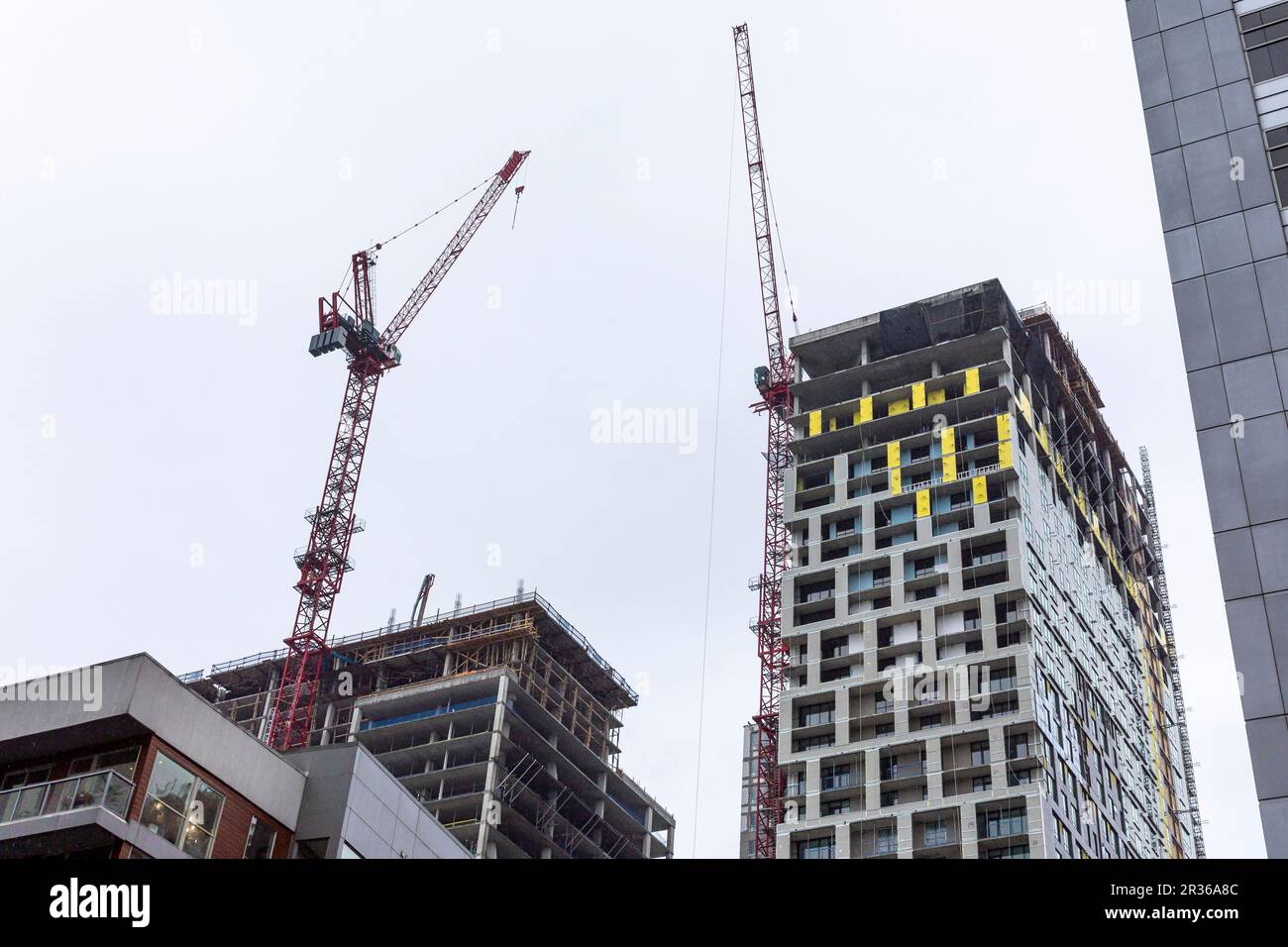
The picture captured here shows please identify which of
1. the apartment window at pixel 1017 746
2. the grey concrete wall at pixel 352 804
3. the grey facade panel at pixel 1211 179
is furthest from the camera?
the apartment window at pixel 1017 746

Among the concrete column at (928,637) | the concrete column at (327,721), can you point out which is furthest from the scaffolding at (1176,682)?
the concrete column at (327,721)

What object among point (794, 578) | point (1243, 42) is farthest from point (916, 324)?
point (1243, 42)

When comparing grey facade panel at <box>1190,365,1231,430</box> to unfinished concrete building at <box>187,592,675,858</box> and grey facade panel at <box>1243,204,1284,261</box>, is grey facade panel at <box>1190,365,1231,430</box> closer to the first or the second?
grey facade panel at <box>1243,204,1284,261</box>

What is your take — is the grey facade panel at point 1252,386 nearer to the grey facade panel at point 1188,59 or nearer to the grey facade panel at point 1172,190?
the grey facade panel at point 1172,190

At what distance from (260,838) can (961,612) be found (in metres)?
83.2

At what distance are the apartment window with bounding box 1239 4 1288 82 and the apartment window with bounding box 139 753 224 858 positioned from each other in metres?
36.8

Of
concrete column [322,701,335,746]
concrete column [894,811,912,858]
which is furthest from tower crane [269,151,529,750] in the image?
concrete column [894,811,912,858]

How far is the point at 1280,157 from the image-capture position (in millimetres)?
42812

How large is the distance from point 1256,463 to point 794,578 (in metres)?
83.9

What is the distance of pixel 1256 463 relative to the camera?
128 ft

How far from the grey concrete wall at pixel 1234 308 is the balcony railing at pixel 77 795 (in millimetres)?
27485

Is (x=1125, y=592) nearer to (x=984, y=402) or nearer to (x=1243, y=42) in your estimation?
(x=984, y=402)

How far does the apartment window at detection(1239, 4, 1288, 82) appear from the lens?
145 ft

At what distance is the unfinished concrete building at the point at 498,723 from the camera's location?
130m
